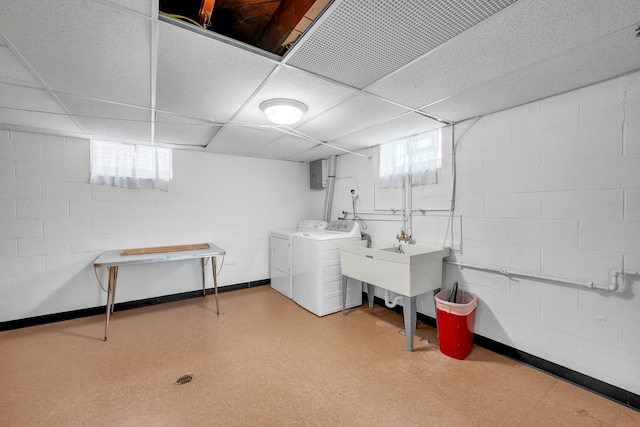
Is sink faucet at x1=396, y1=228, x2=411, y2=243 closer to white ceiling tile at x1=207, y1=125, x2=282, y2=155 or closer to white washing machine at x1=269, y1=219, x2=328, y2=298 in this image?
white washing machine at x1=269, y1=219, x2=328, y2=298

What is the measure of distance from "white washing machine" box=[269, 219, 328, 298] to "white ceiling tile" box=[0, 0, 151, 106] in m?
2.41

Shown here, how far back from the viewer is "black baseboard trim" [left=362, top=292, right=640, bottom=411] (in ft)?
5.59

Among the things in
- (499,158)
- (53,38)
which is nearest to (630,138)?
(499,158)

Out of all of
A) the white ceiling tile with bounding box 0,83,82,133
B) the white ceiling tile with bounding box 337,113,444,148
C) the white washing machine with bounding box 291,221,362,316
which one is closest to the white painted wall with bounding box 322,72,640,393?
the white ceiling tile with bounding box 337,113,444,148

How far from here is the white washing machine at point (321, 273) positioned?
120 inches

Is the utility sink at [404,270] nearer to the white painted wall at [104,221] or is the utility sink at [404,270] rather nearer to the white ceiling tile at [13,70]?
the white painted wall at [104,221]

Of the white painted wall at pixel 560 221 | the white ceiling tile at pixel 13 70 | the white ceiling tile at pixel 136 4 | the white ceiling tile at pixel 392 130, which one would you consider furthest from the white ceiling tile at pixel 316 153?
the white ceiling tile at pixel 13 70

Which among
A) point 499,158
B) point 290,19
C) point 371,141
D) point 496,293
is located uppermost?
point 290,19

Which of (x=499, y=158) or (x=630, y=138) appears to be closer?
(x=630, y=138)

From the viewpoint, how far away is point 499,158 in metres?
2.29

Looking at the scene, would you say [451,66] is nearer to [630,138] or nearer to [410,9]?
[410,9]

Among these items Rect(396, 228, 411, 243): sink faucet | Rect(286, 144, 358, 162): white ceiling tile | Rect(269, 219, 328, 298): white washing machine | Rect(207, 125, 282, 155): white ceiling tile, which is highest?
Rect(207, 125, 282, 155): white ceiling tile

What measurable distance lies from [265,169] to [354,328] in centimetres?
274

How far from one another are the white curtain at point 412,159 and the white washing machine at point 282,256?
3.80 ft
